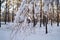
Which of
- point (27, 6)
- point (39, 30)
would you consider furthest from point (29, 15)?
point (39, 30)

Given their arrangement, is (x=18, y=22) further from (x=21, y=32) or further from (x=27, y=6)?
(x=27, y=6)

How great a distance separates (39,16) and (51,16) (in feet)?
0.70

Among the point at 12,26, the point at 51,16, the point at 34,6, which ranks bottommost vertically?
the point at 12,26

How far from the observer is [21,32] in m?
2.13

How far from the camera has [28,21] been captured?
2.13 meters

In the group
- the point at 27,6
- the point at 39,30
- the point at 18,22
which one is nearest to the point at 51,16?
the point at 39,30

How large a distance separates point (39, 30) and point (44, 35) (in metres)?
0.12

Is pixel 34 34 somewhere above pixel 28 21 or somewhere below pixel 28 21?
below

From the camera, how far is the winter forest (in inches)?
83.0

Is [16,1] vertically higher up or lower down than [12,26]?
higher up

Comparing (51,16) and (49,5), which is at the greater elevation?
(49,5)

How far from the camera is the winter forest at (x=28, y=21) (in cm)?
211

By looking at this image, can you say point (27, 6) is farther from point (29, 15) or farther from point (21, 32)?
point (21, 32)

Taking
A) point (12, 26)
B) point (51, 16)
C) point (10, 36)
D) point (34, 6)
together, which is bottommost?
point (10, 36)
